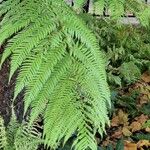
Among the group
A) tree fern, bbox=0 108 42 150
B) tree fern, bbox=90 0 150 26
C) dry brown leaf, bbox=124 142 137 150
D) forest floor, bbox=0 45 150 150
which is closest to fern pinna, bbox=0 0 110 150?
tree fern, bbox=90 0 150 26

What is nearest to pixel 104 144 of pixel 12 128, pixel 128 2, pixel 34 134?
pixel 34 134

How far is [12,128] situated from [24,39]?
8.05 feet

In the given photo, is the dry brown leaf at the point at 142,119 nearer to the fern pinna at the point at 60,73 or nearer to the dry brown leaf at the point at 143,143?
the dry brown leaf at the point at 143,143

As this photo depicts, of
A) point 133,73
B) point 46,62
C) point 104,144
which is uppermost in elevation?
point 46,62

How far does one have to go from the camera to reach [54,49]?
1.44m

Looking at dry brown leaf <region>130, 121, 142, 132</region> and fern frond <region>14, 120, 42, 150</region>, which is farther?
dry brown leaf <region>130, 121, 142, 132</region>

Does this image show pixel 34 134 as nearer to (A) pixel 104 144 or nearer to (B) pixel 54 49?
(A) pixel 104 144

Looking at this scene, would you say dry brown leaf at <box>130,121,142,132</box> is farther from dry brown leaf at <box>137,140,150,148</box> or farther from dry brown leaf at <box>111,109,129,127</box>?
dry brown leaf at <box>137,140,150,148</box>

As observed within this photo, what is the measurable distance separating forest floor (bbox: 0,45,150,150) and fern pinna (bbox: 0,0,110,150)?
2683 millimetres

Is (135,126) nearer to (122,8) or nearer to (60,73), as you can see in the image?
(122,8)

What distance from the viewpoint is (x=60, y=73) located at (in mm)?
1391

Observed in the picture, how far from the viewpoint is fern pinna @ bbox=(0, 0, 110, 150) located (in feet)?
4.37

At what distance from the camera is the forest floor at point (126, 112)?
Answer: 14.5ft

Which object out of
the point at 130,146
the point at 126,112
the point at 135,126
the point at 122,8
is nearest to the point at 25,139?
the point at 130,146
